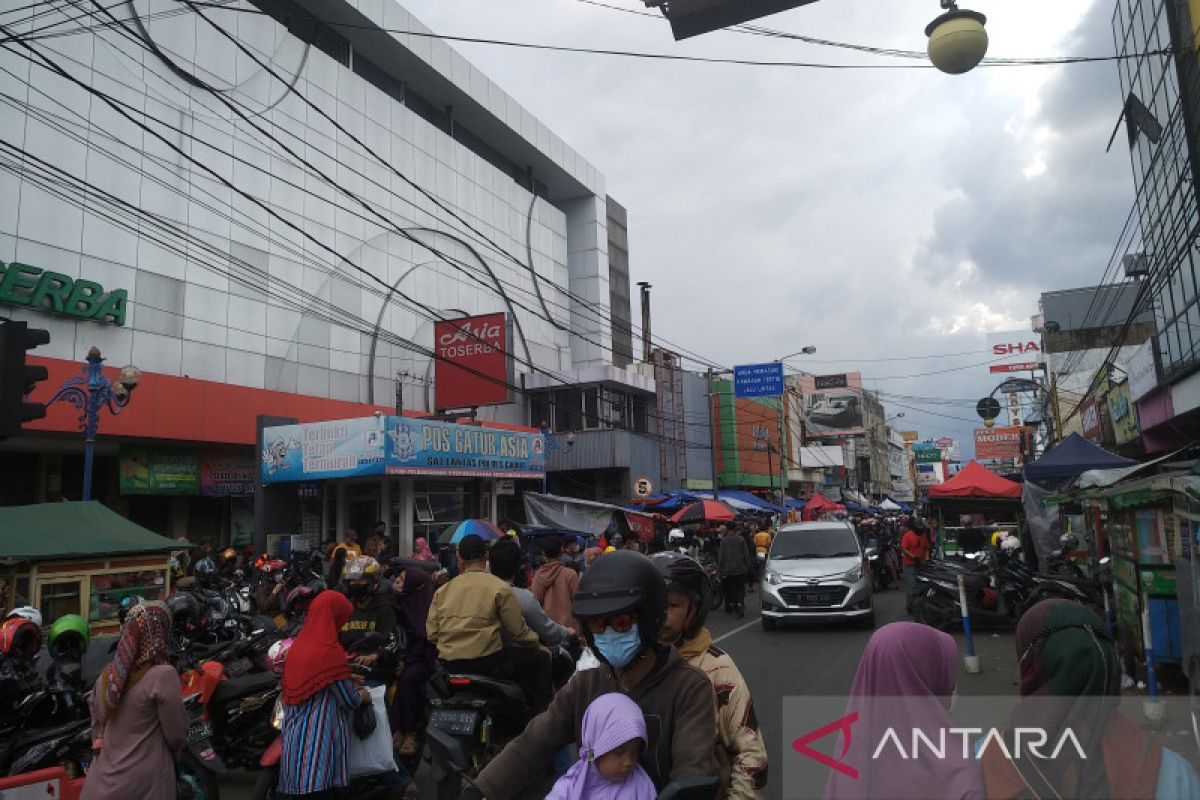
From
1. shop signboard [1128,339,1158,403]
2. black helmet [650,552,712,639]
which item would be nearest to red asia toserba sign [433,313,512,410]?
shop signboard [1128,339,1158,403]

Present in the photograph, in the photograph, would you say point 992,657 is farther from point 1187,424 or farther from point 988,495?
point 1187,424

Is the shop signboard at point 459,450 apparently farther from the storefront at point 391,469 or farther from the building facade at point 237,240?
the building facade at point 237,240

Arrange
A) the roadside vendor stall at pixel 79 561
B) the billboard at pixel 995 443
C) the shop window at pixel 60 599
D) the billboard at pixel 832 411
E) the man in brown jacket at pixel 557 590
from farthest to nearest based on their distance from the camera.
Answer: the billboard at pixel 832 411
the billboard at pixel 995 443
the shop window at pixel 60 599
the roadside vendor stall at pixel 79 561
the man in brown jacket at pixel 557 590

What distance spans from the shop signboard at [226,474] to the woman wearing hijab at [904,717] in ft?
67.6

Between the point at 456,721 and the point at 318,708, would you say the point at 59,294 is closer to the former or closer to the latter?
the point at 318,708

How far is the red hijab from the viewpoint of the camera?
183 inches

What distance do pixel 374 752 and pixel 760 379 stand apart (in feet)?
75.0

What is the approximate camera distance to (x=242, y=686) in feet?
20.0

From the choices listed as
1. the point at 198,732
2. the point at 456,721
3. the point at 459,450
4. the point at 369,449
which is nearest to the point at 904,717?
the point at 456,721

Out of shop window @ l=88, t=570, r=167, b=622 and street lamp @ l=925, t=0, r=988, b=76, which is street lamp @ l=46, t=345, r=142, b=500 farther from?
street lamp @ l=925, t=0, r=988, b=76

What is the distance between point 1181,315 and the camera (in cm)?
1427

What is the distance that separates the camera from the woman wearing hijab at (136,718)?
3.95m

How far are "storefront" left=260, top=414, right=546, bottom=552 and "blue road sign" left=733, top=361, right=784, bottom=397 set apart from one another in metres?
7.03

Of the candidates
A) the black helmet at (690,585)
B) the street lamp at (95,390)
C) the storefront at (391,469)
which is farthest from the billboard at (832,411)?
the black helmet at (690,585)
